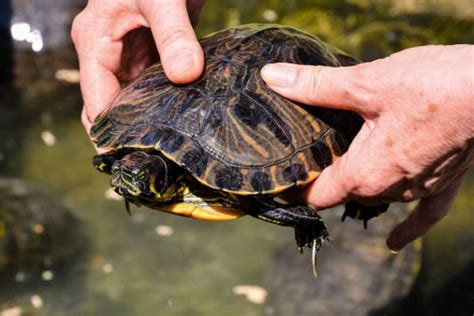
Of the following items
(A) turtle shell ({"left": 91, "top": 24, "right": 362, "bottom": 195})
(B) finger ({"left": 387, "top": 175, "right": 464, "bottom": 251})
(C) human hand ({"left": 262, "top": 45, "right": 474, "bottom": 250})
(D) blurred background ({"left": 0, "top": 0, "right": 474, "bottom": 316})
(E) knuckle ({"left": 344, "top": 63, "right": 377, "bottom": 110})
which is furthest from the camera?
(D) blurred background ({"left": 0, "top": 0, "right": 474, "bottom": 316})

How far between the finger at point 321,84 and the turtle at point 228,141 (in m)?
0.05

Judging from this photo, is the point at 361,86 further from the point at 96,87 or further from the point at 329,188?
the point at 96,87

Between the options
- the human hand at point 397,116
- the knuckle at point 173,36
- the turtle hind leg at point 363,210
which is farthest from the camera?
the turtle hind leg at point 363,210

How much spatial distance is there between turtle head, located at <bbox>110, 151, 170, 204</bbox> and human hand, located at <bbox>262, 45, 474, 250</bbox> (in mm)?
434

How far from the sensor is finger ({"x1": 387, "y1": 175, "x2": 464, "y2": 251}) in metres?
2.44

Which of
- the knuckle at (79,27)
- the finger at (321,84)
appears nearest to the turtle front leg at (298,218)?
the finger at (321,84)

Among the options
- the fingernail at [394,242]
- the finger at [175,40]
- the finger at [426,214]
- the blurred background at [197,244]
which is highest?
the finger at [175,40]

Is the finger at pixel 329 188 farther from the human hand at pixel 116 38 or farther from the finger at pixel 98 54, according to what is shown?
the finger at pixel 98 54

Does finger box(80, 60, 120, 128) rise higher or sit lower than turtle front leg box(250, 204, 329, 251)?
higher

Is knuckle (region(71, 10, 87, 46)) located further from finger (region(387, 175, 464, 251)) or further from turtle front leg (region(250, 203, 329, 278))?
finger (region(387, 175, 464, 251))

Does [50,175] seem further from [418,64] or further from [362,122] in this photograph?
[418,64]

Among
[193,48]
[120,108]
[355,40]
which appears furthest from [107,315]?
[355,40]

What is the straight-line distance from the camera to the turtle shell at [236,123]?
80.5 inches

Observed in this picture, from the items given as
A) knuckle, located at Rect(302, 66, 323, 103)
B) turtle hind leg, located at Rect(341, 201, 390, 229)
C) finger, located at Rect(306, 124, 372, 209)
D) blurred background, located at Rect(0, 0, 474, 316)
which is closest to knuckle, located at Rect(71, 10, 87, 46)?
knuckle, located at Rect(302, 66, 323, 103)
